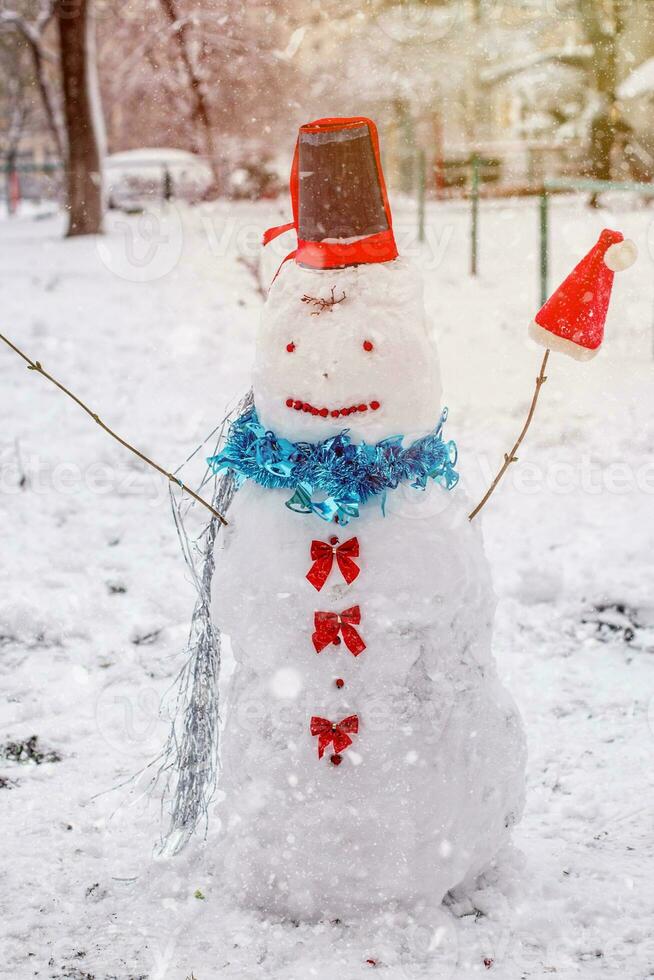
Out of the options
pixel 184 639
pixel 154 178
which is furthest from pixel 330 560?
pixel 154 178

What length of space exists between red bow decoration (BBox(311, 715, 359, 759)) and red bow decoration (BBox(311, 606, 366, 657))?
18cm

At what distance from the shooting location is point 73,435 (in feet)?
21.8

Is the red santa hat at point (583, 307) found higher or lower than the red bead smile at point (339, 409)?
higher

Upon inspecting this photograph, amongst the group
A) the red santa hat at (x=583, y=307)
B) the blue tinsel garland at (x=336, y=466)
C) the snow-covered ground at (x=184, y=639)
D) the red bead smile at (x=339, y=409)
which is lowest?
the snow-covered ground at (x=184, y=639)

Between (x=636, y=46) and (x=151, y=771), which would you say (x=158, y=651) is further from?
(x=636, y=46)

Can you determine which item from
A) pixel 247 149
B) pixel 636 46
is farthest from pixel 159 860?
pixel 247 149

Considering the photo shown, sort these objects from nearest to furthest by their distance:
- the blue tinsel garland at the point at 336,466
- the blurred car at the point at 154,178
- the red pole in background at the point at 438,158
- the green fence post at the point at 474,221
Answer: the blue tinsel garland at the point at 336,466 → the green fence post at the point at 474,221 → the red pole in background at the point at 438,158 → the blurred car at the point at 154,178

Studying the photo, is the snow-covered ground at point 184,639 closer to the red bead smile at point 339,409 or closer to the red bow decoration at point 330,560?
the red bead smile at point 339,409

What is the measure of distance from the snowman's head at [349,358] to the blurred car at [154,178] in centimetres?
1704

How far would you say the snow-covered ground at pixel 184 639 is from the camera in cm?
252

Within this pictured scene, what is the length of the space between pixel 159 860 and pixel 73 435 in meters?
4.19

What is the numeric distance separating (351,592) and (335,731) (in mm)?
337

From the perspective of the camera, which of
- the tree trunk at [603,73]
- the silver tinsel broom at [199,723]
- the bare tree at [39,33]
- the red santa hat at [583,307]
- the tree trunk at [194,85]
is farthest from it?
the bare tree at [39,33]

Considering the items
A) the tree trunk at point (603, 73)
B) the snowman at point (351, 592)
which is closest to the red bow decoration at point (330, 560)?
the snowman at point (351, 592)
